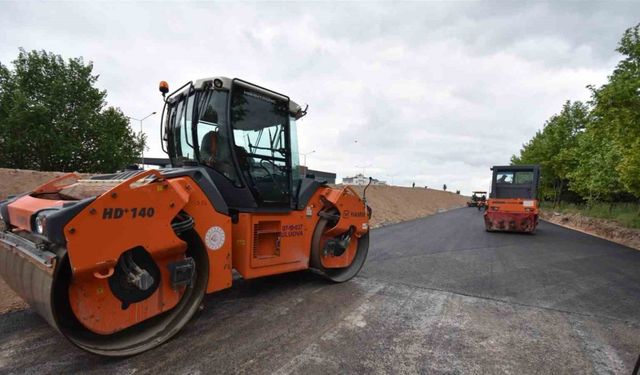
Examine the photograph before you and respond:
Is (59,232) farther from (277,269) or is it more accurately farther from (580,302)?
(580,302)

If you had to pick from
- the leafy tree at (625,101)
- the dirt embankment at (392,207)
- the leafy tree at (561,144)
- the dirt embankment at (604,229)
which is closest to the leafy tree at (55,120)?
the dirt embankment at (392,207)

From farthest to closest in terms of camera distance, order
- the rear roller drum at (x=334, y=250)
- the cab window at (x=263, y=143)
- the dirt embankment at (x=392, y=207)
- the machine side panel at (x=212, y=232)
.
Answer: the dirt embankment at (x=392, y=207)
the rear roller drum at (x=334, y=250)
the cab window at (x=263, y=143)
the machine side panel at (x=212, y=232)

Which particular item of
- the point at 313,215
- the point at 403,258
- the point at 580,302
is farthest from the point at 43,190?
the point at 580,302

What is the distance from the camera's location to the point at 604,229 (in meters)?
14.7

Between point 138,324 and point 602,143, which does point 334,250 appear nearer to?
point 138,324

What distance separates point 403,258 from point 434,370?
15.2 feet

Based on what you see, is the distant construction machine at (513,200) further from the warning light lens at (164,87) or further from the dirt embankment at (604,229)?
the warning light lens at (164,87)

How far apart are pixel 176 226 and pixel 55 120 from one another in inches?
1101

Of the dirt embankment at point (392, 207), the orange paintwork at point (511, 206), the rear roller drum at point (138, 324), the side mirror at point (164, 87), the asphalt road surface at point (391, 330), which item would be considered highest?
the side mirror at point (164, 87)

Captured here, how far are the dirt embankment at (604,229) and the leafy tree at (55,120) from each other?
102 ft

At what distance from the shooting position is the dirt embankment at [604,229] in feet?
40.7

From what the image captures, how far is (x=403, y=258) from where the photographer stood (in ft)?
23.7

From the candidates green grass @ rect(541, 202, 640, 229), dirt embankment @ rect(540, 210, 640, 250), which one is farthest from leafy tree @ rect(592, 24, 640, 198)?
green grass @ rect(541, 202, 640, 229)

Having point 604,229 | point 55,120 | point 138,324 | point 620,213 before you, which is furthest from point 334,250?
point 55,120
